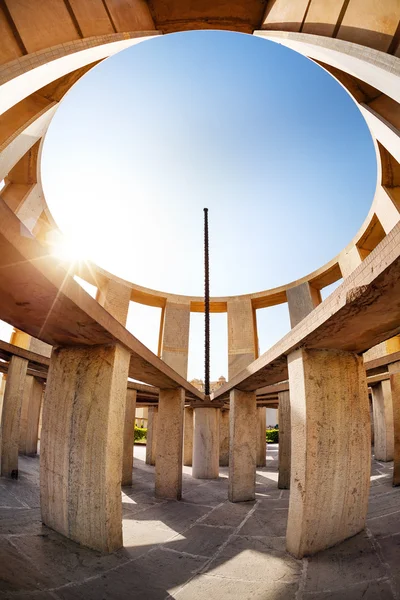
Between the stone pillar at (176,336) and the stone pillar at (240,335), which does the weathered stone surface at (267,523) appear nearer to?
the stone pillar at (240,335)

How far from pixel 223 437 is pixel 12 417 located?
9.00 meters

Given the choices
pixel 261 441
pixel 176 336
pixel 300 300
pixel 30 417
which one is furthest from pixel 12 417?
pixel 300 300

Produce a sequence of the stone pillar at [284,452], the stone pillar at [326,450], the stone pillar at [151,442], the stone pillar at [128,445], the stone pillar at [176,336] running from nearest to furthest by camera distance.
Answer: the stone pillar at [326,450] < the stone pillar at [128,445] < the stone pillar at [284,452] < the stone pillar at [151,442] < the stone pillar at [176,336]

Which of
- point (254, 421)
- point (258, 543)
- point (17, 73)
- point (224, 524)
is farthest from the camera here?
point (254, 421)

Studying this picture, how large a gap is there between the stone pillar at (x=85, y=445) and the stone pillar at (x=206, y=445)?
7.17m

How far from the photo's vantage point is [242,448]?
7.80 m

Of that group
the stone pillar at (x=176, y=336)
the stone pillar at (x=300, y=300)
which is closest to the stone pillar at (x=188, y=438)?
the stone pillar at (x=176, y=336)

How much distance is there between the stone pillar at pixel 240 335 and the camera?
15482 millimetres

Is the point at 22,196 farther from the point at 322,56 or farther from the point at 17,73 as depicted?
the point at 322,56

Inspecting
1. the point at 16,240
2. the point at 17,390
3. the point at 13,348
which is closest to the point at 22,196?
the point at 13,348

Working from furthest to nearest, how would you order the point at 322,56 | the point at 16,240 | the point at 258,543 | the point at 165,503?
the point at 165,503 → the point at 258,543 → the point at 322,56 → the point at 16,240

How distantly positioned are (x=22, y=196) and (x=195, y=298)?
9657 mm

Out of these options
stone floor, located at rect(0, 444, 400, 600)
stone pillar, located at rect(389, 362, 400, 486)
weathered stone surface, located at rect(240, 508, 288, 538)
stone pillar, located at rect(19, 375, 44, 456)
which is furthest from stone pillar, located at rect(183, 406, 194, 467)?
stone pillar, located at rect(389, 362, 400, 486)

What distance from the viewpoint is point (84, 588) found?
293 cm
